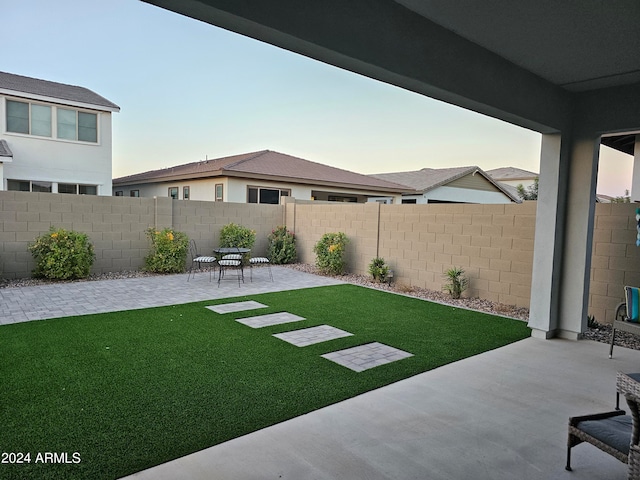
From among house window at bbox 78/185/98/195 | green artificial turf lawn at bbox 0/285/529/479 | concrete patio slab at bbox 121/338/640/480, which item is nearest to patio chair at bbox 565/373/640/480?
concrete patio slab at bbox 121/338/640/480

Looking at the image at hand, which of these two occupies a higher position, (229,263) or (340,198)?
(340,198)

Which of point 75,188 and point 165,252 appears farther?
point 75,188

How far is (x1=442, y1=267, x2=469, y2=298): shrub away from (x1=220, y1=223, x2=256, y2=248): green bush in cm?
586

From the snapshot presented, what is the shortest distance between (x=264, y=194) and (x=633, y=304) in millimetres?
12783

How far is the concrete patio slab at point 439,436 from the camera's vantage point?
2447mm

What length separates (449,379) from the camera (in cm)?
390

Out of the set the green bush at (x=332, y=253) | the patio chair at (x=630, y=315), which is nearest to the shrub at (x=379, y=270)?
the green bush at (x=332, y=253)

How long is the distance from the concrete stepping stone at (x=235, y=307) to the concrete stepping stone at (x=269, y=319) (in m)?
0.55

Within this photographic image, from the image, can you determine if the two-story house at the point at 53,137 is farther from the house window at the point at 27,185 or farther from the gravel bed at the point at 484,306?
the gravel bed at the point at 484,306

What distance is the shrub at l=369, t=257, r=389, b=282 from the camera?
9156mm

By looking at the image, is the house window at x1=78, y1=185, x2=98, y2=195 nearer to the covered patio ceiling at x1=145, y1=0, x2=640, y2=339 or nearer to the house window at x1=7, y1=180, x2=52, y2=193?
the house window at x1=7, y1=180, x2=52, y2=193

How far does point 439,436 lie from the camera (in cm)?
287

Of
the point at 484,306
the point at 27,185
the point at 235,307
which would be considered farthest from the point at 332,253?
the point at 27,185

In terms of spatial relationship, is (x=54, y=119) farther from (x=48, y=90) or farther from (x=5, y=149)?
(x=5, y=149)
